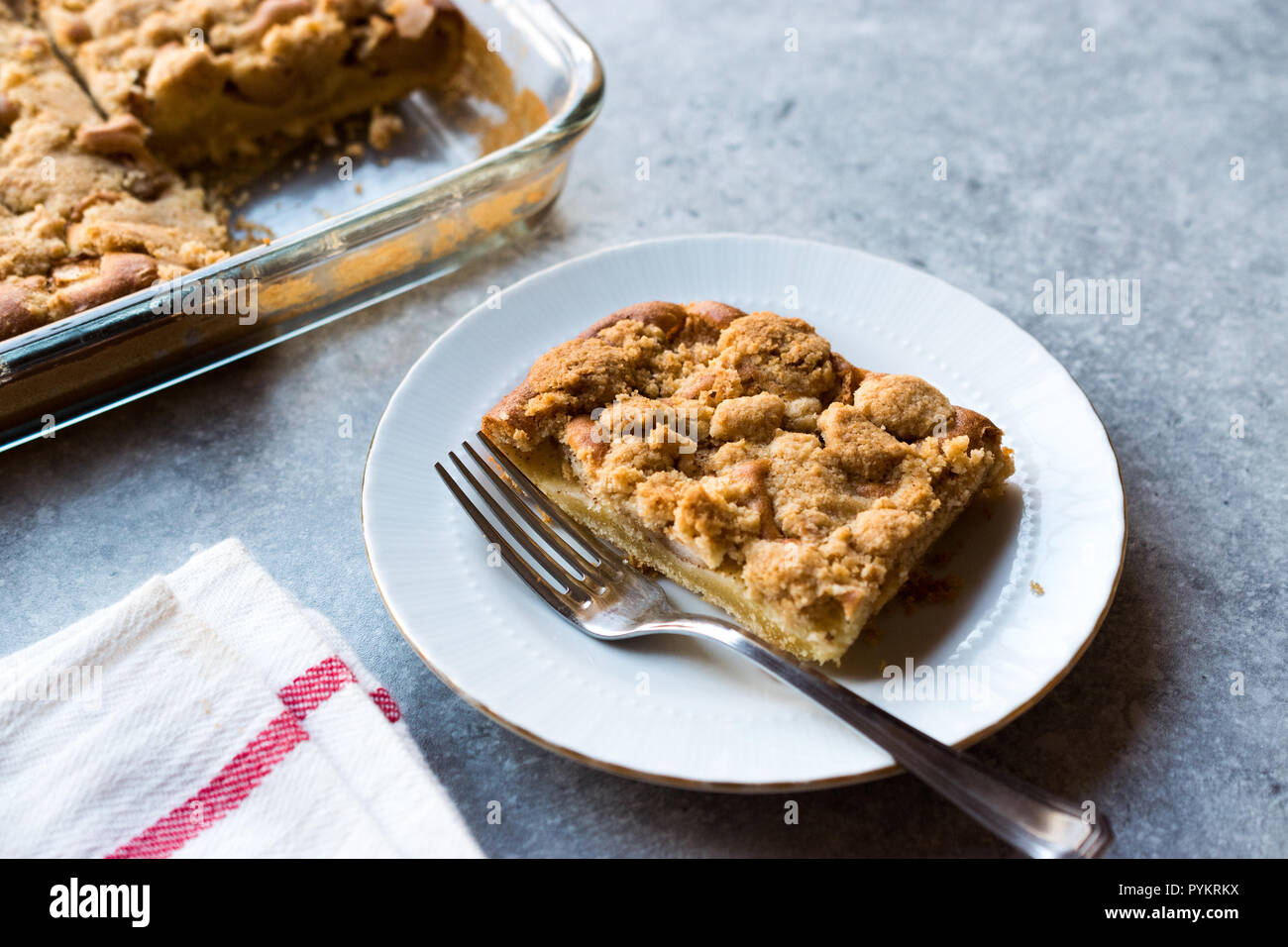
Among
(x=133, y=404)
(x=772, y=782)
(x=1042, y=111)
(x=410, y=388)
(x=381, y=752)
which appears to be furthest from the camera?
(x=1042, y=111)

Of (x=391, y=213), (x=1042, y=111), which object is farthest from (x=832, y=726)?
(x=1042, y=111)

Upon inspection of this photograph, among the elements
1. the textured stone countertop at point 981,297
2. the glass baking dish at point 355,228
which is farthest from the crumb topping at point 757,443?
the glass baking dish at point 355,228

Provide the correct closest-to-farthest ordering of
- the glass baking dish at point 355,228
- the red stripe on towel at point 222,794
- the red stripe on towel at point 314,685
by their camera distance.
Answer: the red stripe on towel at point 222,794 → the red stripe on towel at point 314,685 → the glass baking dish at point 355,228

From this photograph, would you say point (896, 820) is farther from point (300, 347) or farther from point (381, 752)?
point (300, 347)

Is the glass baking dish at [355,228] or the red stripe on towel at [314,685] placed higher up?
the glass baking dish at [355,228]

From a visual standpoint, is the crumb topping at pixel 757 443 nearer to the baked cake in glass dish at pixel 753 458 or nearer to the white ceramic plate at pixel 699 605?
the baked cake in glass dish at pixel 753 458

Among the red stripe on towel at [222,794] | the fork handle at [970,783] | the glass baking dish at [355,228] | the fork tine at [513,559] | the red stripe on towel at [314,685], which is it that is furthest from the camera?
the glass baking dish at [355,228]
